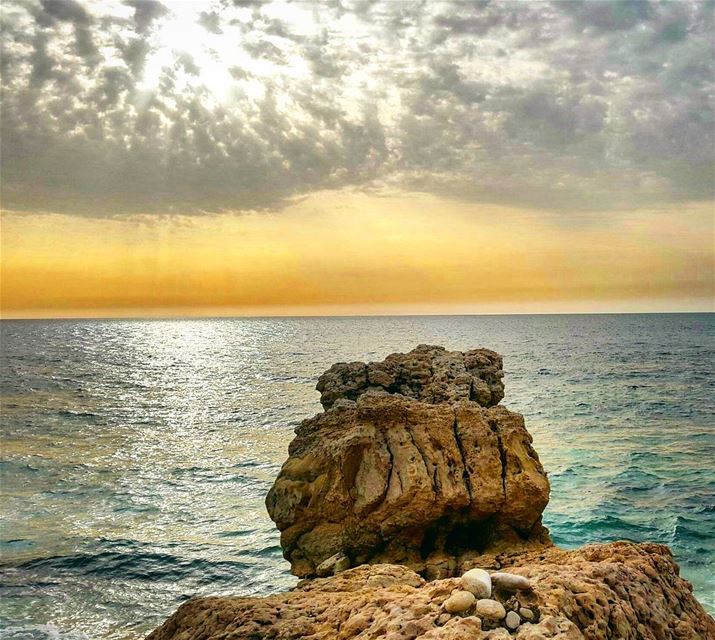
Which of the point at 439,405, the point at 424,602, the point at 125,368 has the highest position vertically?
the point at 439,405

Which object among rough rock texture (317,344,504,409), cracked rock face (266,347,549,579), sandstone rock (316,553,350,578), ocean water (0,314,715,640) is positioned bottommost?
ocean water (0,314,715,640)

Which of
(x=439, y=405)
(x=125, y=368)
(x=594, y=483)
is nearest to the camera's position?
(x=439, y=405)

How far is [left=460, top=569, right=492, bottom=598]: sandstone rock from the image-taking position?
668 centimetres

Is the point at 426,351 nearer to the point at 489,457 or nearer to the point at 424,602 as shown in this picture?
the point at 489,457

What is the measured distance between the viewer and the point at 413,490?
1205 centimetres

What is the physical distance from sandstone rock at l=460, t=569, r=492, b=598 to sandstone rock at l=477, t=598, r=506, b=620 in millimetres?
224

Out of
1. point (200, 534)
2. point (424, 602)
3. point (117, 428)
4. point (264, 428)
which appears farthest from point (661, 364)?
point (424, 602)

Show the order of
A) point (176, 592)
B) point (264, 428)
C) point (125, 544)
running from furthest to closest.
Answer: point (264, 428) → point (125, 544) → point (176, 592)

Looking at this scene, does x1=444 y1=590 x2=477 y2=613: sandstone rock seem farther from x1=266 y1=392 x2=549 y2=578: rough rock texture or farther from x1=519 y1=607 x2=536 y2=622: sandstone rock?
x1=266 y1=392 x2=549 y2=578: rough rock texture

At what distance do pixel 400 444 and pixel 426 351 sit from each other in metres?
4.93

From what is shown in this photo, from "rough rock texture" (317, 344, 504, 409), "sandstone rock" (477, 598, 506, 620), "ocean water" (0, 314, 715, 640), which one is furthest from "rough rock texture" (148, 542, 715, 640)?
"ocean water" (0, 314, 715, 640)

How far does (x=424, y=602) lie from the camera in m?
7.06

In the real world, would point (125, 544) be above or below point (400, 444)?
below

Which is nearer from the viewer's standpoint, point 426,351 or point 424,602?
point 424,602
